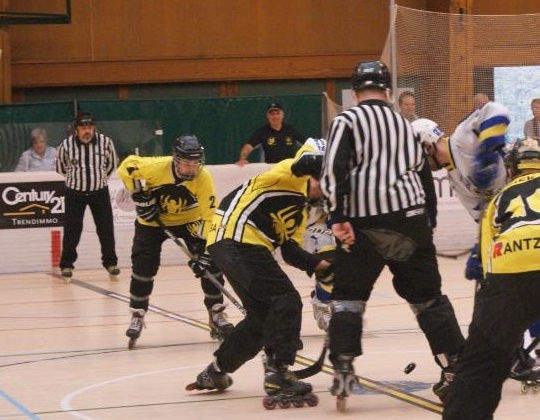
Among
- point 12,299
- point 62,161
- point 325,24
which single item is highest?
point 325,24

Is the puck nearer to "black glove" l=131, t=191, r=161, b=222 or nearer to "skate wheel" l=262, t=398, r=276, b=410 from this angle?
"skate wheel" l=262, t=398, r=276, b=410

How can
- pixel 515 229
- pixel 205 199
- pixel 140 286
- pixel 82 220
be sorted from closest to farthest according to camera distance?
pixel 515 229 < pixel 205 199 < pixel 140 286 < pixel 82 220

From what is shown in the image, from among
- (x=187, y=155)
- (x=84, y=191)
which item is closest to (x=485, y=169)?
(x=187, y=155)

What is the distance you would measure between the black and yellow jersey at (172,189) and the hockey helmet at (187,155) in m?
0.23

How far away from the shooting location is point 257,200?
23.9 feet

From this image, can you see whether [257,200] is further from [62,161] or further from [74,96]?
[74,96]

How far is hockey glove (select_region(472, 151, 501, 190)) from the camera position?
22.5 ft

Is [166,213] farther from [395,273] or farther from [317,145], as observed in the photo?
[395,273]

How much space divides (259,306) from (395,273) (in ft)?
2.72

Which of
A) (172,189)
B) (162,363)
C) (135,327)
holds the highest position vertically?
(172,189)

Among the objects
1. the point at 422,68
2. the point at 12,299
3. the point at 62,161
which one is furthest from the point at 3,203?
the point at 422,68

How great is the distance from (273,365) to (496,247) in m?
2.25

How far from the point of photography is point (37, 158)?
15883mm

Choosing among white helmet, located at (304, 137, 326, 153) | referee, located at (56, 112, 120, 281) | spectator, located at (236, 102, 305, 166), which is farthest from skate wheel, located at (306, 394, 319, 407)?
spectator, located at (236, 102, 305, 166)
